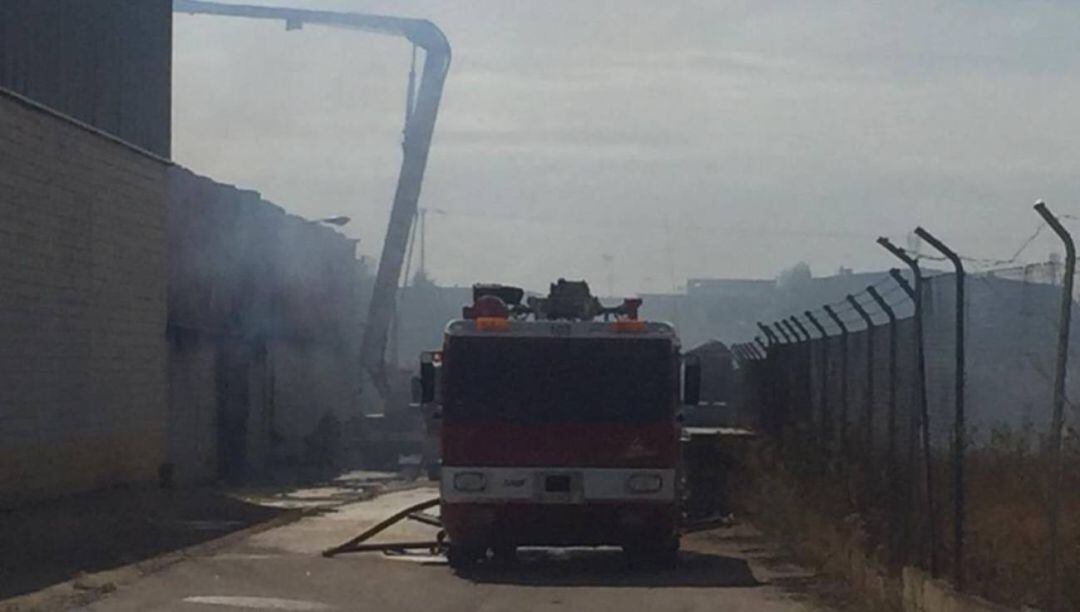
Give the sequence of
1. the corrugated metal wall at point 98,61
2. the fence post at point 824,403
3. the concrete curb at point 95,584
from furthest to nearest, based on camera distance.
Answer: the corrugated metal wall at point 98,61 < the fence post at point 824,403 < the concrete curb at point 95,584

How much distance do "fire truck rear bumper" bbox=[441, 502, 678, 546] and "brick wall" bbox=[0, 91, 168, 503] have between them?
29.8 feet

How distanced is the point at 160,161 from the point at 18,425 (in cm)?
838

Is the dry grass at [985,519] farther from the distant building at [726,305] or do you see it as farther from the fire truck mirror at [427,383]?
the distant building at [726,305]

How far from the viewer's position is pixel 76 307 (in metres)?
28.5

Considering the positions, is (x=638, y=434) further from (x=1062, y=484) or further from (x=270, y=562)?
(x=1062, y=484)

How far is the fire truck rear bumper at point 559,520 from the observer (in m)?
18.7

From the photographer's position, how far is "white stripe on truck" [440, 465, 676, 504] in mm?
18672

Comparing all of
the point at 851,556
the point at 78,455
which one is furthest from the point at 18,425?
the point at 851,556

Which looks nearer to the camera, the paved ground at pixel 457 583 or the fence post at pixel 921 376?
the fence post at pixel 921 376

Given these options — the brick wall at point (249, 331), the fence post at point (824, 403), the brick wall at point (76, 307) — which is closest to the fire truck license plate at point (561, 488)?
the fence post at point (824, 403)

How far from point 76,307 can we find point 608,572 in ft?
39.2

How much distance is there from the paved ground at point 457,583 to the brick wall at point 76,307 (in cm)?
518

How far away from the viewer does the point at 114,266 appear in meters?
30.7

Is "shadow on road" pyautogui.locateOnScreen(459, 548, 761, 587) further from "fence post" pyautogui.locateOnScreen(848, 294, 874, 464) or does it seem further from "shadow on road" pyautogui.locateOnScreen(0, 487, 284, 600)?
"shadow on road" pyautogui.locateOnScreen(0, 487, 284, 600)
